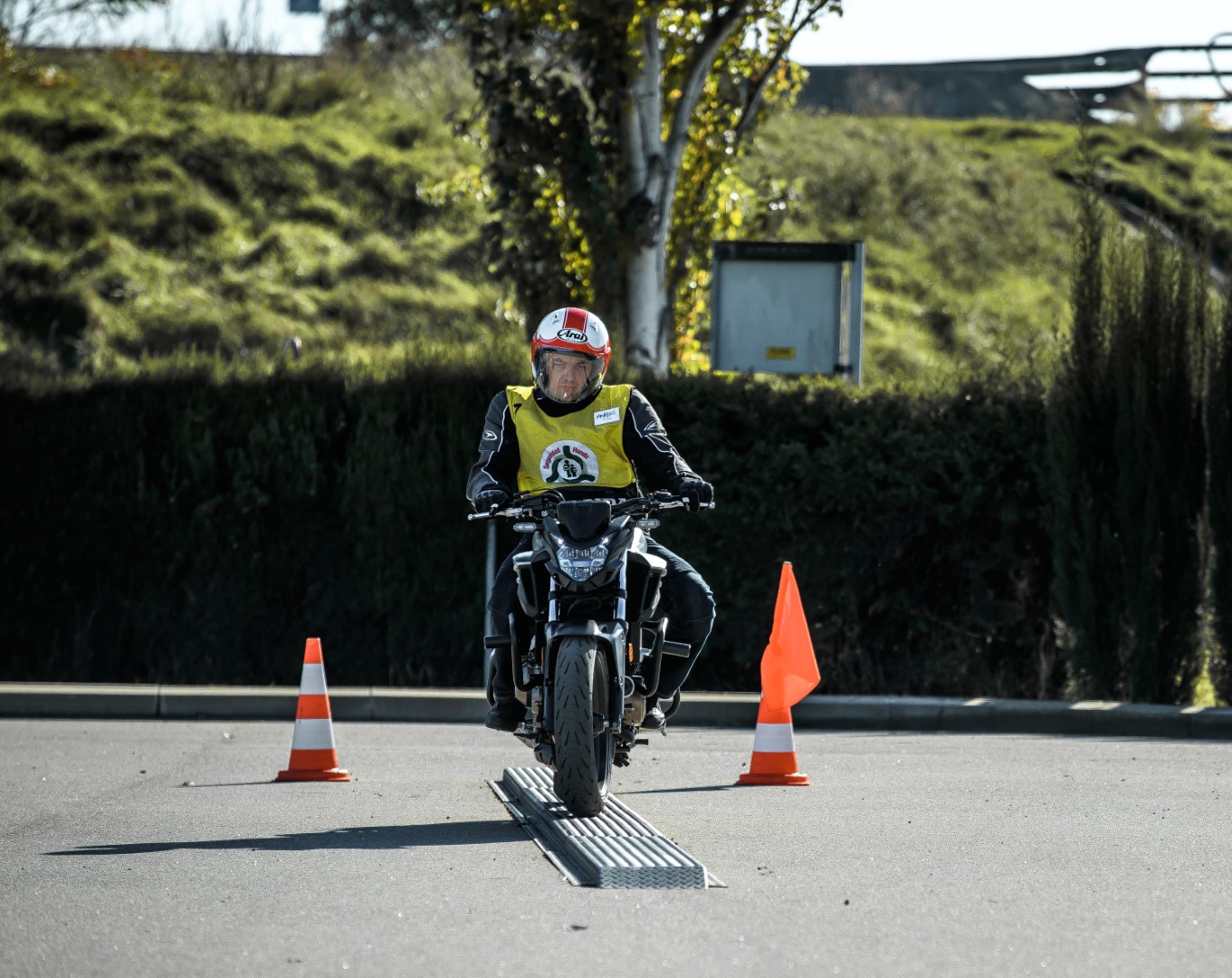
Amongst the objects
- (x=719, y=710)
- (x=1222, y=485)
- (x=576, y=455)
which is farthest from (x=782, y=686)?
(x=1222, y=485)

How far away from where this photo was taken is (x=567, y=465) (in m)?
8.02

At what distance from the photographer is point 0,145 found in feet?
119

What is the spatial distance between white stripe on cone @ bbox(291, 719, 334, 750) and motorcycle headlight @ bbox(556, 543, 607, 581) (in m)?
2.34

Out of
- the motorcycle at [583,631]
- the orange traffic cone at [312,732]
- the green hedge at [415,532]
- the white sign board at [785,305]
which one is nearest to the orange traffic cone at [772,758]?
the motorcycle at [583,631]

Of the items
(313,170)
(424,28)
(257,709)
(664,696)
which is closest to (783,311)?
(257,709)

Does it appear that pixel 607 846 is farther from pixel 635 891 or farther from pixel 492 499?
pixel 492 499

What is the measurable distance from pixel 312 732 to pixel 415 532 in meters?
5.06

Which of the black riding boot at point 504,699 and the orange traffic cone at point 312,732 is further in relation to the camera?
the orange traffic cone at point 312,732

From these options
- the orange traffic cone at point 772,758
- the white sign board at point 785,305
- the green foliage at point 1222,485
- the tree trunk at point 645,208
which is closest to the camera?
the orange traffic cone at point 772,758

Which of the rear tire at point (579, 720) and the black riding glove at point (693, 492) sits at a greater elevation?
the black riding glove at point (693, 492)

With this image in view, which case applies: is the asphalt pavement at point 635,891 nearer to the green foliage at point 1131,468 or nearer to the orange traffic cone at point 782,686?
the orange traffic cone at point 782,686

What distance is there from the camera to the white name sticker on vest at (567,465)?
8.01m

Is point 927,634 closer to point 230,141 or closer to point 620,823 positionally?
point 620,823

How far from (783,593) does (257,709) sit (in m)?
4.86
